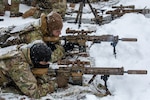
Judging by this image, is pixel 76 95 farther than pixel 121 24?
No

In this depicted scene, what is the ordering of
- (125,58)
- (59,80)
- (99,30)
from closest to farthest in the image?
1. (59,80)
2. (125,58)
3. (99,30)

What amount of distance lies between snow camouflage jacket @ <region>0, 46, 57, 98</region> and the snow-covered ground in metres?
0.17

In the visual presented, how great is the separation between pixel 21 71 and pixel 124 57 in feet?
9.58

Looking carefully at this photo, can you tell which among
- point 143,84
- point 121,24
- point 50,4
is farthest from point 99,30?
point 143,84

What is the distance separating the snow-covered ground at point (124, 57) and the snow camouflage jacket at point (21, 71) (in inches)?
6.7

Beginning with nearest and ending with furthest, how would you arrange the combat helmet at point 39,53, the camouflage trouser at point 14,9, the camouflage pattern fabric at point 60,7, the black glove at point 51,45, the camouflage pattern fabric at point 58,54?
the combat helmet at point 39,53, the black glove at point 51,45, the camouflage pattern fabric at point 58,54, the camouflage pattern fabric at point 60,7, the camouflage trouser at point 14,9

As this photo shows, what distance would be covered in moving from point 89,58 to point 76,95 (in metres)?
2.05

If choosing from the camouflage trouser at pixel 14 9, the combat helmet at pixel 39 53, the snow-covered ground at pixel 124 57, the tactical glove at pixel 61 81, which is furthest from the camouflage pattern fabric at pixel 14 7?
the combat helmet at pixel 39 53

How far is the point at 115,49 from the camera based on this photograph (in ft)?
24.1

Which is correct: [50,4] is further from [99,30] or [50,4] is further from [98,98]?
[98,98]

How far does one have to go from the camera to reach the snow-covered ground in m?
5.04

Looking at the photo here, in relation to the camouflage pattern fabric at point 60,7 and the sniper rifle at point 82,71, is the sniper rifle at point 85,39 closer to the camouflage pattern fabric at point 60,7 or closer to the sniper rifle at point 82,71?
the sniper rifle at point 82,71

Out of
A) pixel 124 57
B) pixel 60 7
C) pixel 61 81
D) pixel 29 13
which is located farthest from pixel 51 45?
pixel 29 13

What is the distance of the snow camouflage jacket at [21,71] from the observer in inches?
181
